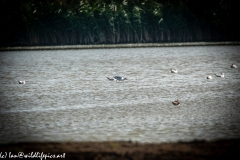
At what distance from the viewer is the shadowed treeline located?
2928 inches

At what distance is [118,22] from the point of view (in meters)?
73.9

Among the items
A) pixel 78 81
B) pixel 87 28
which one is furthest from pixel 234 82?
pixel 87 28

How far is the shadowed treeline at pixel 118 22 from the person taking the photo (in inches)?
2928

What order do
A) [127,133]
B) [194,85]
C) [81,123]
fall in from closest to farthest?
[127,133], [81,123], [194,85]

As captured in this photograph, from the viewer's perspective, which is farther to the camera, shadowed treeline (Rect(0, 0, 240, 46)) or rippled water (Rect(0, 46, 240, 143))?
shadowed treeline (Rect(0, 0, 240, 46))

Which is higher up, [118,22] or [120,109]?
[118,22]

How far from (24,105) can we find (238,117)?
7.62m

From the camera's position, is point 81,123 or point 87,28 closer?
point 81,123

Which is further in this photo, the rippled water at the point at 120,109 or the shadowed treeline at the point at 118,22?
the shadowed treeline at the point at 118,22

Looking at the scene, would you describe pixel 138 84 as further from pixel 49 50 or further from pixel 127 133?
pixel 49 50

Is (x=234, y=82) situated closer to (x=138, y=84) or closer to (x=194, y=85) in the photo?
(x=194, y=85)

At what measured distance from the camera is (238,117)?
630 inches

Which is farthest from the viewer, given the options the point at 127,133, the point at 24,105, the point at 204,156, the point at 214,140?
A: the point at 24,105

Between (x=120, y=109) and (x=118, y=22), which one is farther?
(x=118, y=22)
